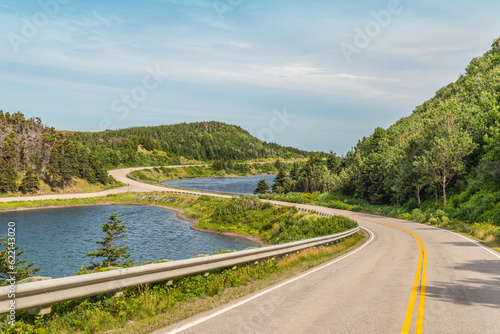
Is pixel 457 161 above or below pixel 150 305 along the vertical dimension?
above

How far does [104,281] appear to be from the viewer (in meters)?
6.98

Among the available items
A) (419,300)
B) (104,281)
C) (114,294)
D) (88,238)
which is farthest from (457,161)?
(88,238)

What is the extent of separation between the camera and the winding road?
666 cm

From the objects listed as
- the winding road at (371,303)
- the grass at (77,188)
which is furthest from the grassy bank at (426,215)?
the grass at (77,188)

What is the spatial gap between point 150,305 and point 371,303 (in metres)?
4.93

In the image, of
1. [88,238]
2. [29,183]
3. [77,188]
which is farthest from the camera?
[77,188]

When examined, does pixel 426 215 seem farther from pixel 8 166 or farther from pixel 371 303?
pixel 8 166

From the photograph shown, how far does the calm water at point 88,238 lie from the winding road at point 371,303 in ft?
72.3

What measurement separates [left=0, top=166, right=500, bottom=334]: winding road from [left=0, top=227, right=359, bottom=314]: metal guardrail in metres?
1.53

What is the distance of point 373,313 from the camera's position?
7.55 metres

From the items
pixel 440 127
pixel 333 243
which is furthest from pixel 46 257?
pixel 440 127

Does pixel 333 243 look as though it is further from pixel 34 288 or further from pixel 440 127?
pixel 440 127

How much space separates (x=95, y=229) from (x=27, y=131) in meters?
74.0

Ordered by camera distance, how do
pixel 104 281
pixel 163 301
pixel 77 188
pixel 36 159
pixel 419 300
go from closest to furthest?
pixel 104 281
pixel 163 301
pixel 419 300
pixel 36 159
pixel 77 188
